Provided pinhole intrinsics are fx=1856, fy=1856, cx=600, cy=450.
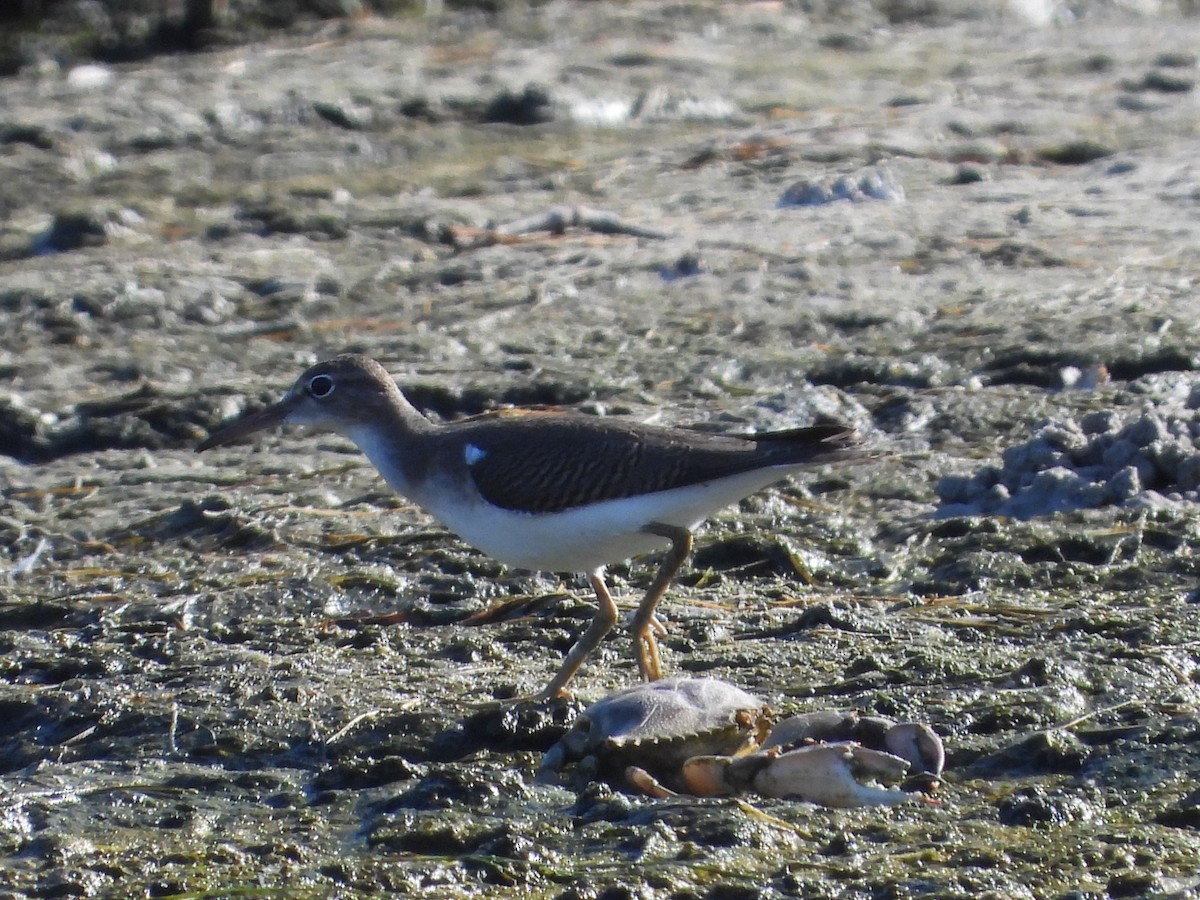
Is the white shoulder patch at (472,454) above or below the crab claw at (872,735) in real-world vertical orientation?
above

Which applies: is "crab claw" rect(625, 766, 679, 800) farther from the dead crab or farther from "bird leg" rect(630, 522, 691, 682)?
"bird leg" rect(630, 522, 691, 682)

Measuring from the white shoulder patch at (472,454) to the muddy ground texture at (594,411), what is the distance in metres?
0.64

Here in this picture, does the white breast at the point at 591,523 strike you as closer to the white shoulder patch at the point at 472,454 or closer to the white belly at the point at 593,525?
the white belly at the point at 593,525

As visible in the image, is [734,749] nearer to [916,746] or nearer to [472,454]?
[916,746]

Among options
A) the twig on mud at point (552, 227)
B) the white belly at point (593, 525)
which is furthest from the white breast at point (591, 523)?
the twig on mud at point (552, 227)

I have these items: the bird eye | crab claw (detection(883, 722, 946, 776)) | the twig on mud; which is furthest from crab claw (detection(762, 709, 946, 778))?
the twig on mud

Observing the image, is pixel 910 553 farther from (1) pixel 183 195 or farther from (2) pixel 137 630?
(1) pixel 183 195

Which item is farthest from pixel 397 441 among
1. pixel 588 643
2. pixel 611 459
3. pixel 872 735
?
pixel 872 735

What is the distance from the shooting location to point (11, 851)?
4695 millimetres

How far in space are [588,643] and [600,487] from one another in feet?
1.58

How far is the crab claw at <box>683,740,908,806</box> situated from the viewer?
4.69 meters

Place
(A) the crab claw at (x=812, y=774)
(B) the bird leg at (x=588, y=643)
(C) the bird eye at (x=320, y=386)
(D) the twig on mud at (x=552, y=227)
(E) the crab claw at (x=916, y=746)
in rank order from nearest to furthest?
(A) the crab claw at (x=812, y=774) < (E) the crab claw at (x=916, y=746) < (B) the bird leg at (x=588, y=643) < (C) the bird eye at (x=320, y=386) < (D) the twig on mud at (x=552, y=227)

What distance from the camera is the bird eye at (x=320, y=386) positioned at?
6547mm

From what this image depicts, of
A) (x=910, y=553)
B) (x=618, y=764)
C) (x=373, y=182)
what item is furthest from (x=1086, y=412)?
(x=373, y=182)
